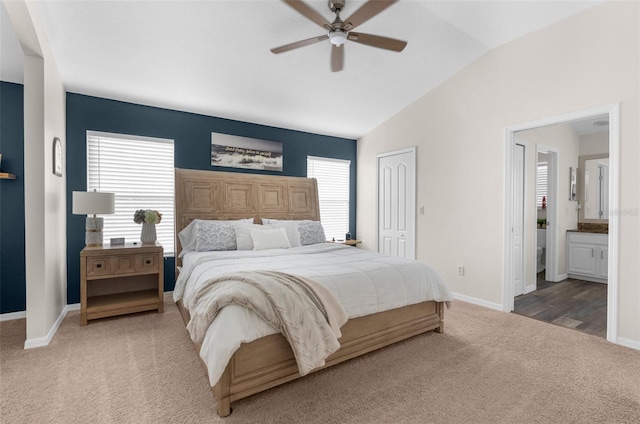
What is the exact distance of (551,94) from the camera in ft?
11.0

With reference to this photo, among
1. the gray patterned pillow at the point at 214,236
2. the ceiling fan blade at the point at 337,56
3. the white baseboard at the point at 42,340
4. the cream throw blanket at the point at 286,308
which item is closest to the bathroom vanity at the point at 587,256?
the ceiling fan blade at the point at 337,56

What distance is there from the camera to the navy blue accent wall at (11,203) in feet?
11.1

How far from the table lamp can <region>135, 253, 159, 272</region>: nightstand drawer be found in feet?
1.67

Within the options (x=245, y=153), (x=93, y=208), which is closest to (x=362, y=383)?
(x=93, y=208)

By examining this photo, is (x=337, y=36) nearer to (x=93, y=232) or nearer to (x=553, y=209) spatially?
(x=93, y=232)

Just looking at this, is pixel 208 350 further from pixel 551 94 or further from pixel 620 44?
pixel 620 44

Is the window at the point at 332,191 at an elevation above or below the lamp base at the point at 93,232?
above

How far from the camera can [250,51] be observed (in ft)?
11.1

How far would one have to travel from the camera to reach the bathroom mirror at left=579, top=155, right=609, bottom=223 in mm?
5582

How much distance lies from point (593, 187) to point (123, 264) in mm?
7381

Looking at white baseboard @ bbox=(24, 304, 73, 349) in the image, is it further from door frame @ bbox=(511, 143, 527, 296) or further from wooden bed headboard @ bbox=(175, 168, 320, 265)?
door frame @ bbox=(511, 143, 527, 296)

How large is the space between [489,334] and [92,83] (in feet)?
16.4

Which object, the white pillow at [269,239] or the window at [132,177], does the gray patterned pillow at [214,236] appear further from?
the window at [132,177]

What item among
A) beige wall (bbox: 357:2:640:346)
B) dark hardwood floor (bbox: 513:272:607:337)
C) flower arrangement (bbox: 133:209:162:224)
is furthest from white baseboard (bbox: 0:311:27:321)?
dark hardwood floor (bbox: 513:272:607:337)
